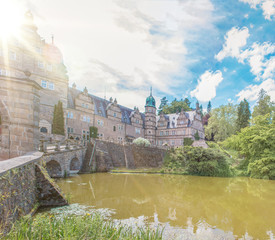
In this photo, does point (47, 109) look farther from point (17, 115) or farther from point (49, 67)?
point (17, 115)

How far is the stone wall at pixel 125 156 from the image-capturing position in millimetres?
22312

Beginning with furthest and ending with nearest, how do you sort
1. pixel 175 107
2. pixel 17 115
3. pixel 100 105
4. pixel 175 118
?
pixel 175 107 → pixel 175 118 → pixel 100 105 → pixel 17 115

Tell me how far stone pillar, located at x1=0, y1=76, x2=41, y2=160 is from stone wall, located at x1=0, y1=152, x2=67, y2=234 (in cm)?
84

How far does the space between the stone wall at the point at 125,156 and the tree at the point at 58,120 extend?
21.4ft

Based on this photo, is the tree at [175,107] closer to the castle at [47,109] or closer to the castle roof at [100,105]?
the castle at [47,109]

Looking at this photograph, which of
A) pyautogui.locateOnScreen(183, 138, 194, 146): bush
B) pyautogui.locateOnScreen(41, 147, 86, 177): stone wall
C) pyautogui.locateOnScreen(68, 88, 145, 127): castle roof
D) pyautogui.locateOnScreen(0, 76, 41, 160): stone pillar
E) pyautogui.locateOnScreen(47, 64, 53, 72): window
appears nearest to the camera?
pyautogui.locateOnScreen(0, 76, 41, 160): stone pillar

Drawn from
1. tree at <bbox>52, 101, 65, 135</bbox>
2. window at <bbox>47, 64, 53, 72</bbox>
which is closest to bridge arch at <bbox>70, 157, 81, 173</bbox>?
tree at <bbox>52, 101, 65, 135</bbox>

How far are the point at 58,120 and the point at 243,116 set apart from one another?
34.7 m

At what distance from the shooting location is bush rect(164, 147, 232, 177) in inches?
891

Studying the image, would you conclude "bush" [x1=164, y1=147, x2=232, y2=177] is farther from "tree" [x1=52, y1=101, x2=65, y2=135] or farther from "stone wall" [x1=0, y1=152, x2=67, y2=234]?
"stone wall" [x1=0, y1=152, x2=67, y2=234]

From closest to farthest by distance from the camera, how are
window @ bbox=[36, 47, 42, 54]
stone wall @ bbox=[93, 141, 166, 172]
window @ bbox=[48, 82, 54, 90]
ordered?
stone wall @ bbox=[93, 141, 166, 172]
window @ bbox=[36, 47, 42, 54]
window @ bbox=[48, 82, 54, 90]

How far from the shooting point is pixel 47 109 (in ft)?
83.9

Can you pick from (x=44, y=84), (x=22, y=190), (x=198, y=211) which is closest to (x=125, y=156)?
(x=44, y=84)

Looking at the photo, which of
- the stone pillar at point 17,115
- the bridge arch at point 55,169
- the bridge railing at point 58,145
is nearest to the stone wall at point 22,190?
the stone pillar at point 17,115
